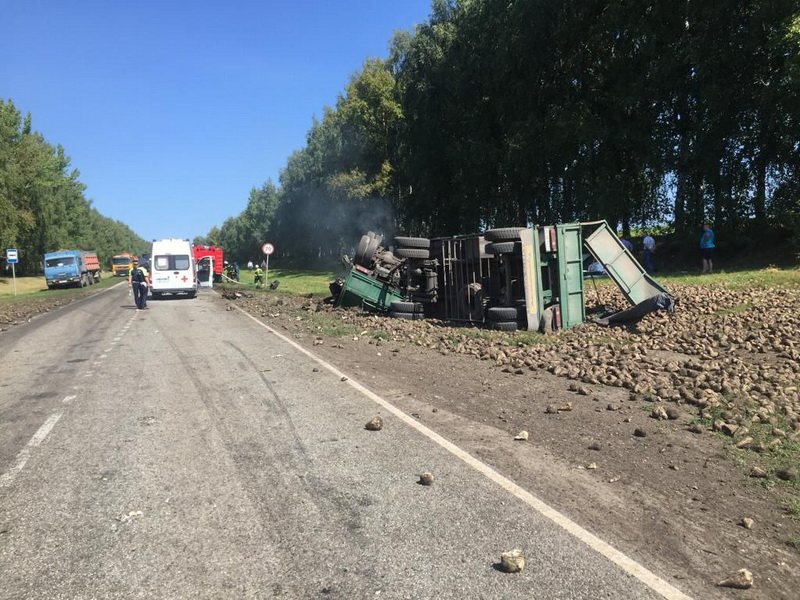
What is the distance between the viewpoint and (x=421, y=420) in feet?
21.0

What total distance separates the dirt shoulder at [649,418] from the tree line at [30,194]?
50758 millimetres

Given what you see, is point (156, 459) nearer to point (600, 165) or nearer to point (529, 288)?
point (529, 288)

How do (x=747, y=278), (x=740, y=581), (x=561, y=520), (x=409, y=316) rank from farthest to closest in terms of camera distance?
1. (x=747, y=278)
2. (x=409, y=316)
3. (x=561, y=520)
4. (x=740, y=581)

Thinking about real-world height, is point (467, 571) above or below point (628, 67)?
below

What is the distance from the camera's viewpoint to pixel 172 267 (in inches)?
1107

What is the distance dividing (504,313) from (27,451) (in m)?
9.24

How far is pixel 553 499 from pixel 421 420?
2.32m

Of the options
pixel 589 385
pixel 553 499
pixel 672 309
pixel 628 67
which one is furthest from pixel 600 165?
pixel 553 499

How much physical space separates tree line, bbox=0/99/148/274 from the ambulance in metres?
28.5

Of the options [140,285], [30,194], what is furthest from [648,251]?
[30,194]

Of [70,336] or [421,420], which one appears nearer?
[421,420]

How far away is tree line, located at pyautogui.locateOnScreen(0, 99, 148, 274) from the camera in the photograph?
5081 cm

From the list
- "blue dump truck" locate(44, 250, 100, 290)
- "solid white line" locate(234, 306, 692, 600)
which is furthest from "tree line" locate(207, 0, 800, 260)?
"blue dump truck" locate(44, 250, 100, 290)

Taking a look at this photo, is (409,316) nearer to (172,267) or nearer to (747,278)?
(747,278)
